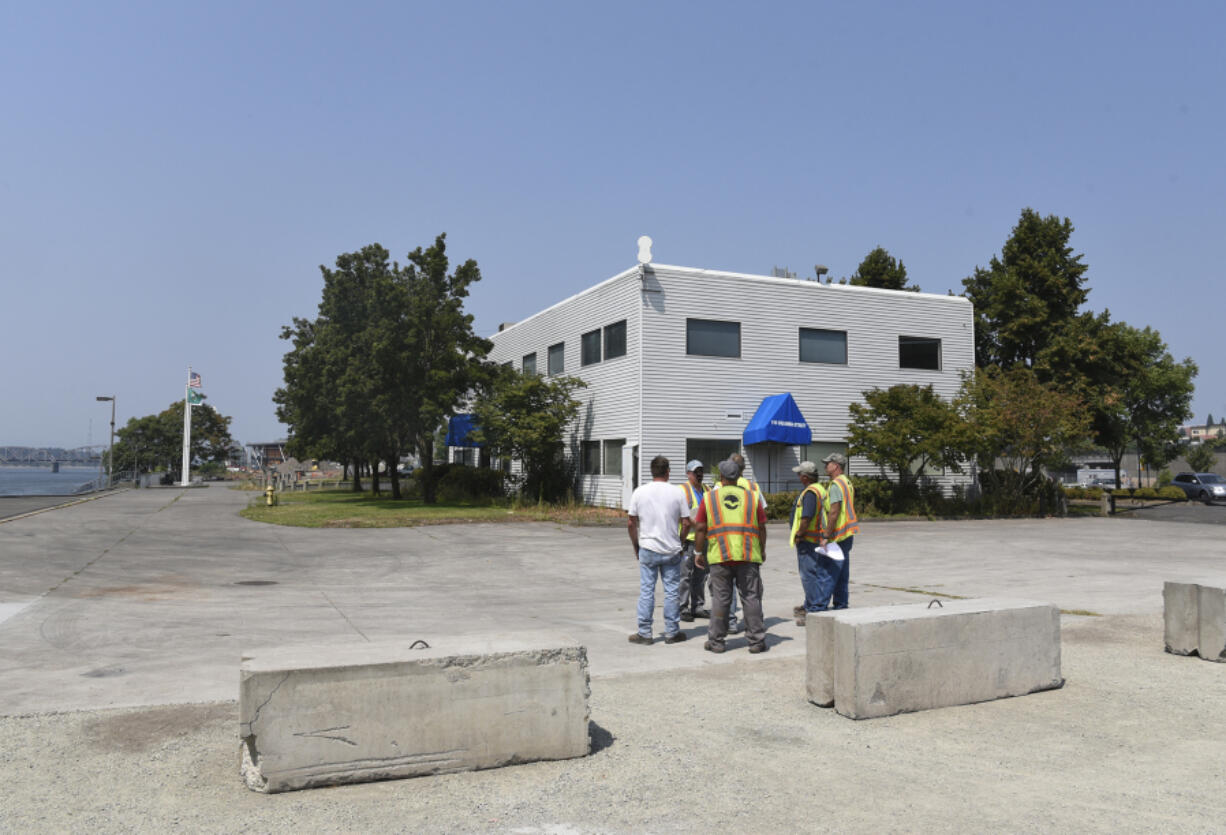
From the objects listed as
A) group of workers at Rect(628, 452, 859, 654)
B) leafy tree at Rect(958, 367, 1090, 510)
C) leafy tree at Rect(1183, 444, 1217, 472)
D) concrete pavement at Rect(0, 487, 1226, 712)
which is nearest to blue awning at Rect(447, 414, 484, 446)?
concrete pavement at Rect(0, 487, 1226, 712)

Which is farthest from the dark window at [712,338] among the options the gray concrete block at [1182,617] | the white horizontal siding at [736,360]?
the gray concrete block at [1182,617]

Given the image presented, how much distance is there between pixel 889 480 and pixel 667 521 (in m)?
23.1

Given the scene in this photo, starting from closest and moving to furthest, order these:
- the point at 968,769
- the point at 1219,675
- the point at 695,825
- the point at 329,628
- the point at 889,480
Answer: the point at 695,825, the point at 968,769, the point at 1219,675, the point at 329,628, the point at 889,480

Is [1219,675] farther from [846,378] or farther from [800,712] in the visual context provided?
[846,378]

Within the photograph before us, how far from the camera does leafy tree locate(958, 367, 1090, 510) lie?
2864cm

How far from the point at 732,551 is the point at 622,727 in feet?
8.57

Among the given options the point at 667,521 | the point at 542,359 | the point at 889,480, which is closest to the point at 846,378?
the point at 889,480

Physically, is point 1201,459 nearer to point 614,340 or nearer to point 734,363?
point 734,363

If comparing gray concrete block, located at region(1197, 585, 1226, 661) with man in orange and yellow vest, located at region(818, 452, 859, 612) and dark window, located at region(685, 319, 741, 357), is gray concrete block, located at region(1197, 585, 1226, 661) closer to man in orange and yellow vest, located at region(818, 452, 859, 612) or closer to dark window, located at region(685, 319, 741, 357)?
man in orange and yellow vest, located at region(818, 452, 859, 612)

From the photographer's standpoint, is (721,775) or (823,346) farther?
(823,346)

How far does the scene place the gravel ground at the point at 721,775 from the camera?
14.1 ft

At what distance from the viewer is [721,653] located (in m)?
8.25

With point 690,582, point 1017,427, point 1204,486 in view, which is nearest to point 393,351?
point 1017,427

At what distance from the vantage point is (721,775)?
→ 4973 millimetres
